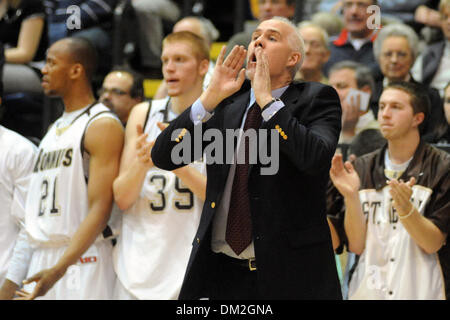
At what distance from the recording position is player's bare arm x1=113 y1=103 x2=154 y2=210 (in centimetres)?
413

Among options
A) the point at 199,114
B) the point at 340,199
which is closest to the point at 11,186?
the point at 340,199

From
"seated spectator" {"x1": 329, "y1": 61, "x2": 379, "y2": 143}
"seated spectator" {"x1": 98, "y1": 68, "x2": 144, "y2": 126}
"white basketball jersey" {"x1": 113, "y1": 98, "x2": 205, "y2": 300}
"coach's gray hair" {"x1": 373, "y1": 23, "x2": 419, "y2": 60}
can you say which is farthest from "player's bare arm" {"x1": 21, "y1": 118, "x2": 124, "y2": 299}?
"coach's gray hair" {"x1": 373, "y1": 23, "x2": 419, "y2": 60}

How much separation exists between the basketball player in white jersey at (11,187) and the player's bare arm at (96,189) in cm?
59

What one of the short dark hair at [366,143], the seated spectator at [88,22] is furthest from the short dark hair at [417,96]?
the seated spectator at [88,22]

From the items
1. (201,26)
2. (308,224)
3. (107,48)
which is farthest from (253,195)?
(107,48)

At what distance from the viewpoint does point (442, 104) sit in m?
5.33

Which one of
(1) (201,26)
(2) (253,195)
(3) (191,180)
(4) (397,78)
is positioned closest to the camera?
(2) (253,195)

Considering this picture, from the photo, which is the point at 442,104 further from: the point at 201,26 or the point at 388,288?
the point at 201,26

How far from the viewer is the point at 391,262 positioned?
14.5 feet

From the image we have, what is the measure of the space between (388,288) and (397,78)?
1.84m

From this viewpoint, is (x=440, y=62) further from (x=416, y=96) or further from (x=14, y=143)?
(x=14, y=143)

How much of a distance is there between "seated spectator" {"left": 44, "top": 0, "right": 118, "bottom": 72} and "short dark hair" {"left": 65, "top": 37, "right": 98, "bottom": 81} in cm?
166

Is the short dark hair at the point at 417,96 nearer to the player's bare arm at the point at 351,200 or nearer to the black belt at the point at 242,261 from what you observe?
the player's bare arm at the point at 351,200
